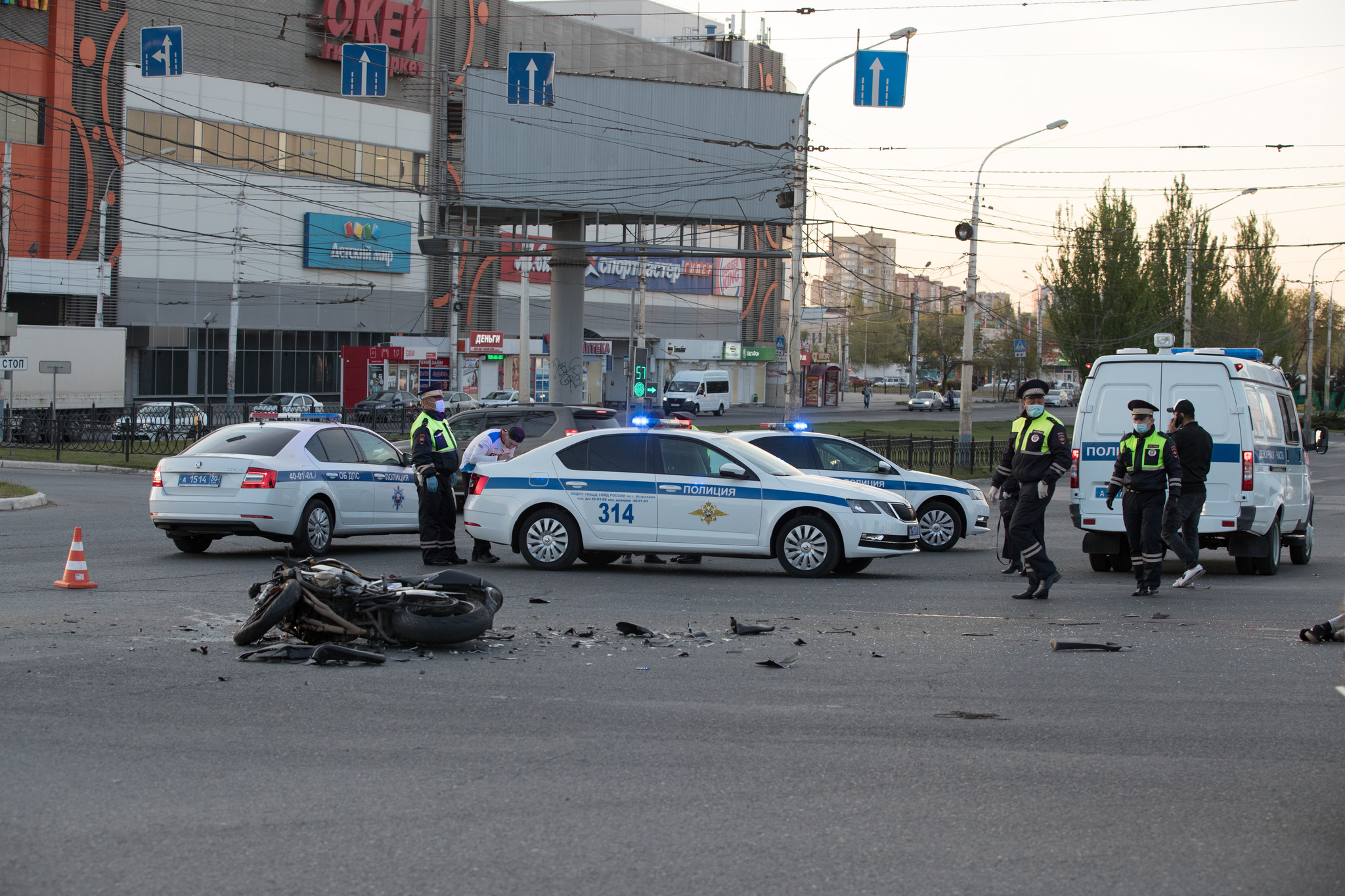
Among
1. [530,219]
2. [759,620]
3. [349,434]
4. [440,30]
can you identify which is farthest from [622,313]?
[759,620]

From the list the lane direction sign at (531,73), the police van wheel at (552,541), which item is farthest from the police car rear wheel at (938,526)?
the lane direction sign at (531,73)

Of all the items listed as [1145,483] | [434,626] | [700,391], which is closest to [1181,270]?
[700,391]

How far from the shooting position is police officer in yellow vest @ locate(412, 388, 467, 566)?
13.4 metres

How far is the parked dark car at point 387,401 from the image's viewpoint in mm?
50625

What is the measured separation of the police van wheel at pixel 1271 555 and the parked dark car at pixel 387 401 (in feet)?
127

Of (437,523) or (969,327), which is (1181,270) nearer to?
(969,327)

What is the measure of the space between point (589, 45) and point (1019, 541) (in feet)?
208

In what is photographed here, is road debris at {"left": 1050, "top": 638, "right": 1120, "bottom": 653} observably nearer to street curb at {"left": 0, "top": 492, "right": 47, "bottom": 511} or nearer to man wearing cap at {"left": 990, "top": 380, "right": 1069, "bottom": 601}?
man wearing cap at {"left": 990, "top": 380, "right": 1069, "bottom": 601}

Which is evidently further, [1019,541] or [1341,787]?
[1019,541]

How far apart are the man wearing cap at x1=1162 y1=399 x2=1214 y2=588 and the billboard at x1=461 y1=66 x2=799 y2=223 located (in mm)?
27605

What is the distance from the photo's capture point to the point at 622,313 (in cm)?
8106

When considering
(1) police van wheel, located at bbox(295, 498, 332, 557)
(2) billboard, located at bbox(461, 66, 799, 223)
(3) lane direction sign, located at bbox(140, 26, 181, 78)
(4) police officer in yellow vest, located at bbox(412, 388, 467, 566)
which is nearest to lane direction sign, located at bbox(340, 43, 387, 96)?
(3) lane direction sign, located at bbox(140, 26, 181, 78)

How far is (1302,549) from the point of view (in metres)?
15.3

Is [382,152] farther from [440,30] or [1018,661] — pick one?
[1018,661]
